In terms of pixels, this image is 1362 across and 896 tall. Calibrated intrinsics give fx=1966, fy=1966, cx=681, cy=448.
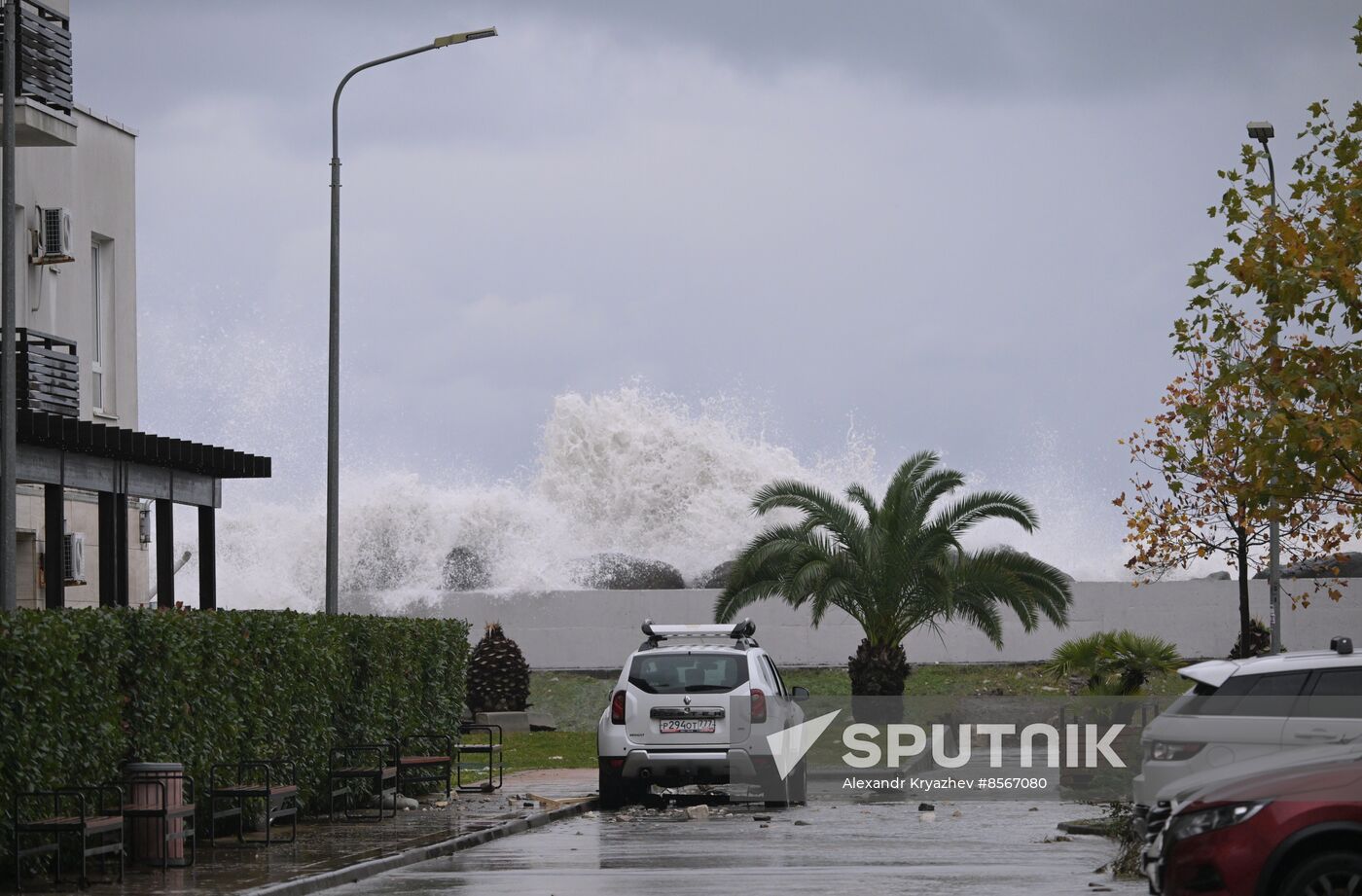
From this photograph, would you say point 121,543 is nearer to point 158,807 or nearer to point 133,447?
point 133,447

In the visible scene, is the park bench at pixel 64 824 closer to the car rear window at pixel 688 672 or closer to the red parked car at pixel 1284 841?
the red parked car at pixel 1284 841

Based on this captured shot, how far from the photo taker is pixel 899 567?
31781 mm

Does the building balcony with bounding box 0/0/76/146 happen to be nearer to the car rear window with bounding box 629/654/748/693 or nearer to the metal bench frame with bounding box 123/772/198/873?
the car rear window with bounding box 629/654/748/693

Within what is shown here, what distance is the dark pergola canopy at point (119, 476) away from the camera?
2311 centimetres

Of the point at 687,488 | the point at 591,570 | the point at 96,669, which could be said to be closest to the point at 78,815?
the point at 96,669

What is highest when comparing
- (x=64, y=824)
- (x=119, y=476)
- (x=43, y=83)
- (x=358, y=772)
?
(x=43, y=83)

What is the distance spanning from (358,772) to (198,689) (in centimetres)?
309

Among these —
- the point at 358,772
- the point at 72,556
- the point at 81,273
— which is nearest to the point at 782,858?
the point at 358,772

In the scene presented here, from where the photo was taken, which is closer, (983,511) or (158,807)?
(158,807)

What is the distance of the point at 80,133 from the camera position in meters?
30.7

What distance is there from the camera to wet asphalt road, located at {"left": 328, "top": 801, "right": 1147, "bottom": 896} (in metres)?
13.6

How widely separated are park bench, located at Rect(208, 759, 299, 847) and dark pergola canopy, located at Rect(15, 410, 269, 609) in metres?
6.20

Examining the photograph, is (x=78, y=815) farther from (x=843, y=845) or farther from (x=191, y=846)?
(x=843, y=845)

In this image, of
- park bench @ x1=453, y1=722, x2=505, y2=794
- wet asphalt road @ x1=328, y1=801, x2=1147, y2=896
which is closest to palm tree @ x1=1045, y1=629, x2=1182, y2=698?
wet asphalt road @ x1=328, y1=801, x2=1147, y2=896
